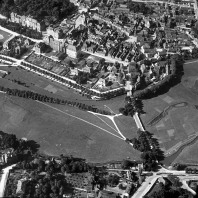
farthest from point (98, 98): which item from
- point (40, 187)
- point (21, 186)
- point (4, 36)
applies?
point (4, 36)

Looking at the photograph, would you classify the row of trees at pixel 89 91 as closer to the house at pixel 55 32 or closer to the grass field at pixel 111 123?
the grass field at pixel 111 123

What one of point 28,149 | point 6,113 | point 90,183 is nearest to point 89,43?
point 6,113

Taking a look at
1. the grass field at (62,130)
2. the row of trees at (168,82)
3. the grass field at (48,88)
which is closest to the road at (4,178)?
the grass field at (62,130)

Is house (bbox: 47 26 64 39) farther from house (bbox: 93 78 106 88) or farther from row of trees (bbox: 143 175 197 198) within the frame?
row of trees (bbox: 143 175 197 198)

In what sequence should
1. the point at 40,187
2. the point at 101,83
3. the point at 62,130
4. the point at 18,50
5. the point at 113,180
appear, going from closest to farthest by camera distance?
the point at 40,187 → the point at 113,180 → the point at 62,130 → the point at 101,83 → the point at 18,50

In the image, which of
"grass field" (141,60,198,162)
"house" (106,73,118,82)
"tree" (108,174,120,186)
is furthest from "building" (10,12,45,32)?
"tree" (108,174,120,186)

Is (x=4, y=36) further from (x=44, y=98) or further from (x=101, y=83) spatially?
(x=101, y=83)

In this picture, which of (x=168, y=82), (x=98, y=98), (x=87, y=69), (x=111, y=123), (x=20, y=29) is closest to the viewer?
(x=111, y=123)
